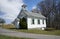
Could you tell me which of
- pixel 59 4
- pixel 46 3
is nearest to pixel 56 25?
pixel 59 4

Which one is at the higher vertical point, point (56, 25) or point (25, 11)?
point (25, 11)

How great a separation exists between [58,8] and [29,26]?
58.1ft

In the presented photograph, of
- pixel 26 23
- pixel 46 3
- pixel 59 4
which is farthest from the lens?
pixel 46 3

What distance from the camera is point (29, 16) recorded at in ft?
95.2

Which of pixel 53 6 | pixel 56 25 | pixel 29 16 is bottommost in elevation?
pixel 56 25

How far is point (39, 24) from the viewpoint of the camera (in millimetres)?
32312

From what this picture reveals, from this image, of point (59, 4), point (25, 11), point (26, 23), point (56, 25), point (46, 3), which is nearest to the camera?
point (26, 23)

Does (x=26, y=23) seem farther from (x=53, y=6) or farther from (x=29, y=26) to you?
(x=53, y=6)

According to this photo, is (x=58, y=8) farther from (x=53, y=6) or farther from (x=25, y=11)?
(x=25, y=11)

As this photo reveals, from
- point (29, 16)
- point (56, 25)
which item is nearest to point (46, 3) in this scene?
point (56, 25)

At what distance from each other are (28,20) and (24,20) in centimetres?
79

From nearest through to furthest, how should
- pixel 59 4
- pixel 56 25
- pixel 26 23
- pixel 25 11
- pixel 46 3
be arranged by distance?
pixel 26 23
pixel 25 11
pixel 56 25
pixel 59 4
pixel 46 3

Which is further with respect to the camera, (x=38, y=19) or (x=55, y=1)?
(x=55, y=1)

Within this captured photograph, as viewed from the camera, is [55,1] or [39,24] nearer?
[39,24]
